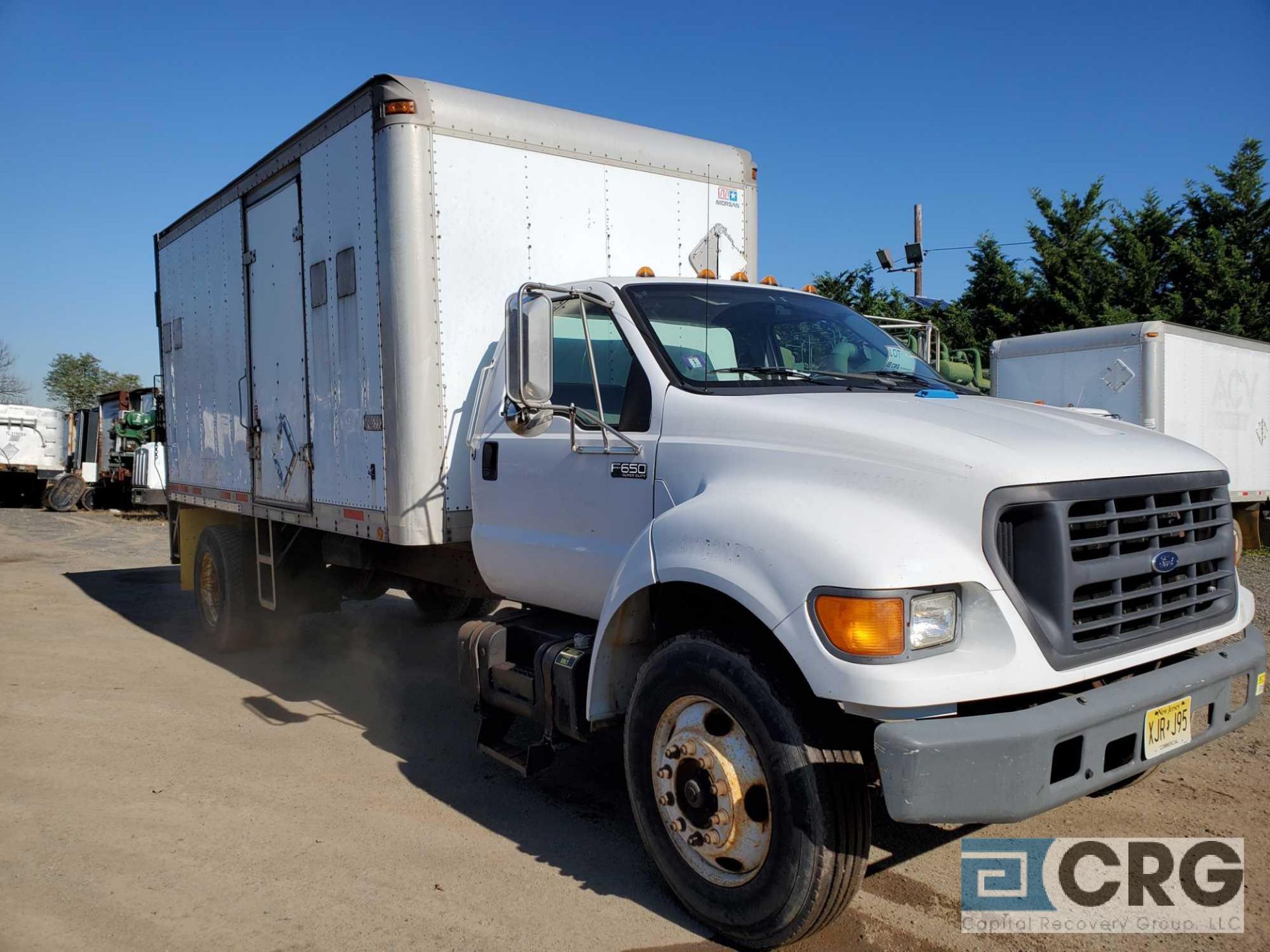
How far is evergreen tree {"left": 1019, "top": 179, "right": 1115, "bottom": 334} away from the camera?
70.8 feet

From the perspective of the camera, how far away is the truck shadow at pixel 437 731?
402cm

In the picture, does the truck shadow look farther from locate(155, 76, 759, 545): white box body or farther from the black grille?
the black grille

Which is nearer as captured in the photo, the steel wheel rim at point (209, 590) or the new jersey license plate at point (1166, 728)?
the new jersey license plate at point (1166, 728)

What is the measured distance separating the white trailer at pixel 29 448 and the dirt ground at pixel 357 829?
24.1m

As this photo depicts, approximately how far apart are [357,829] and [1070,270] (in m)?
21.5

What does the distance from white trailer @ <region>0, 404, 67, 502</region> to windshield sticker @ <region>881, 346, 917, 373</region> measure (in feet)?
96.6

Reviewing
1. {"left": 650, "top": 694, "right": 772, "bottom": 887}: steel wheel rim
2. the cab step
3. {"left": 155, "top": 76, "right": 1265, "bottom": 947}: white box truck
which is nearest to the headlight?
{"left": 155, "top": 76, "right": 1265, "bottom": 947}: white box truck

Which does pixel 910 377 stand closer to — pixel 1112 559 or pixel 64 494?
pixel 1112 559

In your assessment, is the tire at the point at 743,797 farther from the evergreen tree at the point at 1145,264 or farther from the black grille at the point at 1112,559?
the evergreen tree at the point at 1145,264

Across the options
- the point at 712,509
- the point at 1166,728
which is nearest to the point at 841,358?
the point at 712,509

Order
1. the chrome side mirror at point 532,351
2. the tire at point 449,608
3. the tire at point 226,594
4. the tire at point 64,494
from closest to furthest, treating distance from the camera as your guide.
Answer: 1. the chrome side mirror at point 532,351
2. the tire at point 226,594
3. the tire at point 449,608
4. the tire at point 64,494

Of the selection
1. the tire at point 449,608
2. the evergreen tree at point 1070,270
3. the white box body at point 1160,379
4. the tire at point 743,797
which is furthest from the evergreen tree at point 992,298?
the tire at point 743,797

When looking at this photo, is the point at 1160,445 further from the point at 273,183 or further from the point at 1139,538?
the point at 273,183

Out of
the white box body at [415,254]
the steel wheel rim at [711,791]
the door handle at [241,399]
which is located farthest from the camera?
the door handle at [241,399]
